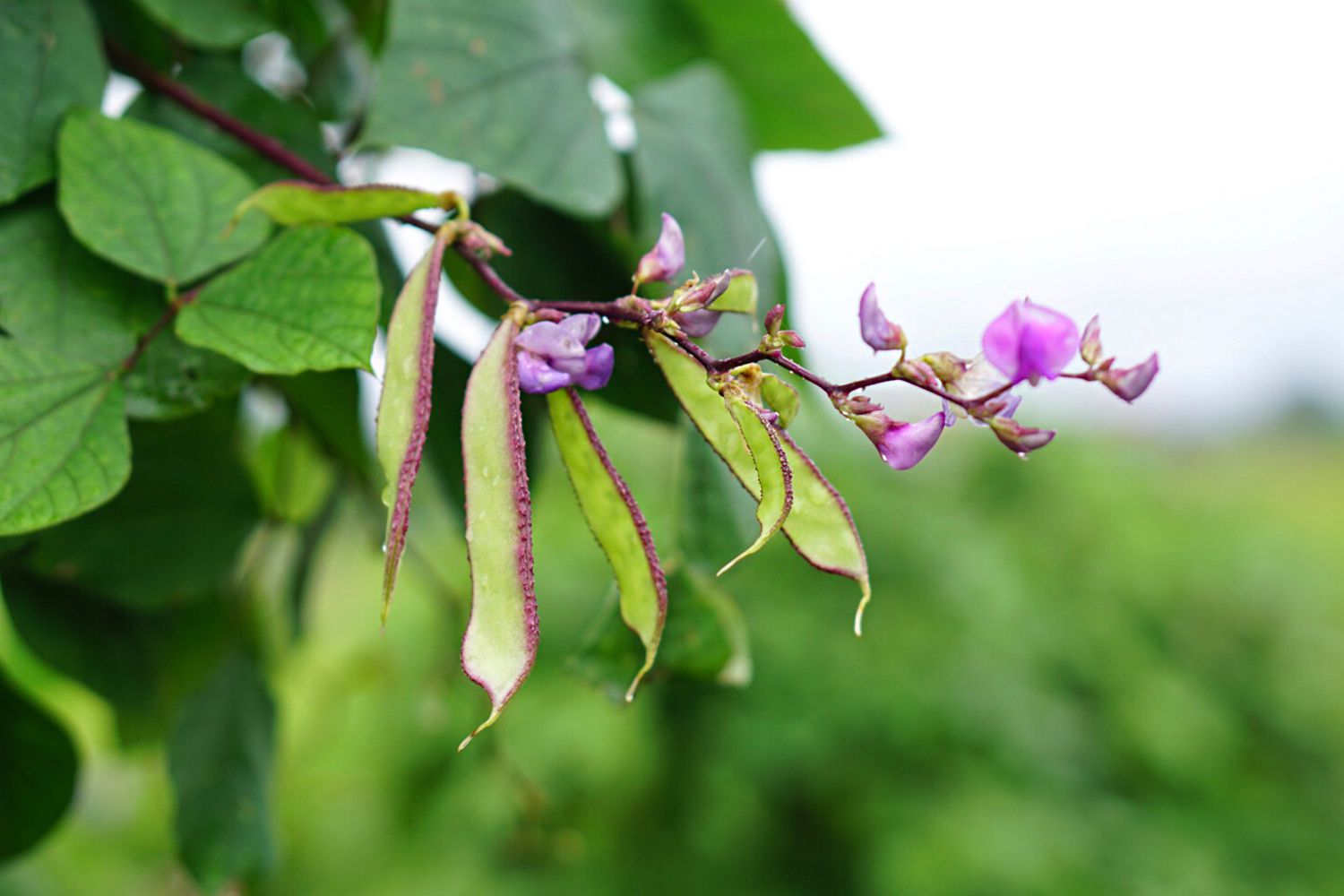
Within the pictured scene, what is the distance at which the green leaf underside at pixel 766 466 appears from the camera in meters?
0.26

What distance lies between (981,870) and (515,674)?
1160 millimetres

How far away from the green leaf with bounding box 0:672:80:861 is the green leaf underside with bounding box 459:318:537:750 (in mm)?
364

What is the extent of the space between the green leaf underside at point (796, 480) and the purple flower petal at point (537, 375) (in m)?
0.03

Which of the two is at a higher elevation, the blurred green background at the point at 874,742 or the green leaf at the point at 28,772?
the green leaf at the point at 28,772

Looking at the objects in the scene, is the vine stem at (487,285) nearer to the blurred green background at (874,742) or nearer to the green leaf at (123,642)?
the green leaf at (123,642)

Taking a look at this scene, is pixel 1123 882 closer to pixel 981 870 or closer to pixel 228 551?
pixel 981 870

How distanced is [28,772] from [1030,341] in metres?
0.51

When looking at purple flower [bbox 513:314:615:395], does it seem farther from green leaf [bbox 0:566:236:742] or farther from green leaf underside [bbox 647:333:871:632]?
green leaf [bbox 0:566:236:742]

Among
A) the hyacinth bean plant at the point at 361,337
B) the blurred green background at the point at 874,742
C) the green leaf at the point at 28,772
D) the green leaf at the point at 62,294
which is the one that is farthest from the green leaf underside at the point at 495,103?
the blurred green background at the point at 874,742

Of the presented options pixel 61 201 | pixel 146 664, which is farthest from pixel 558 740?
pixel 61 201

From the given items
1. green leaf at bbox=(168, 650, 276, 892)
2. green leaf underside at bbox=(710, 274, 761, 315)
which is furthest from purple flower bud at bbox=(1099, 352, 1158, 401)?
green leaf at bbox=(168, 650, 276, 892)

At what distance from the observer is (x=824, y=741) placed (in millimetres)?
1453

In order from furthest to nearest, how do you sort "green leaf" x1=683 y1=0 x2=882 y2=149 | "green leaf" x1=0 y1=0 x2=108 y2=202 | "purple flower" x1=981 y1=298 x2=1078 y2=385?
"green leaf" x1=683 y1=0 x2=882 y2=149 → "green leaf" x1=0 y1=0 x2=108 y2=202 → "purple flower" x1=981 y1=298 x2=1078 y2=385

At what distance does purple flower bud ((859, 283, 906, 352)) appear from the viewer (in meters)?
0.28
